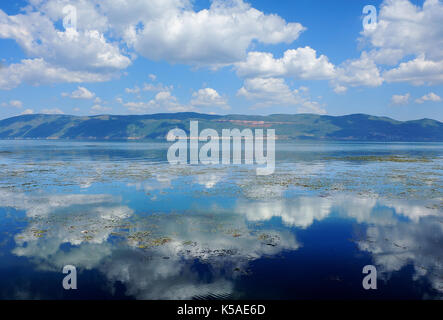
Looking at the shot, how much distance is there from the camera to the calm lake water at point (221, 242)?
576 inches

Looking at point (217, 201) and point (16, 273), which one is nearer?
point (16, 273)

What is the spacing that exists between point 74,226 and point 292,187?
89.8 feet

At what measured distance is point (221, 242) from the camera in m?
20.4

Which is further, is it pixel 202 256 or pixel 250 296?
pixel 202 256

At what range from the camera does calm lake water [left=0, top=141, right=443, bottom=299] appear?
14641 millimetres

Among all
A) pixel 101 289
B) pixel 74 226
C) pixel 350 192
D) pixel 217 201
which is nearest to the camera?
pixel 101 289

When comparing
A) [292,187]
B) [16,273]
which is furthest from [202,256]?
[292,187]

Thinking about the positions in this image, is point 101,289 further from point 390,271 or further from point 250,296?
point 390,271

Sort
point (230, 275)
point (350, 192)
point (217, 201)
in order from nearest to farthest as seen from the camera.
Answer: point (230, 275)
point (217, 201)
point (350, 192)
